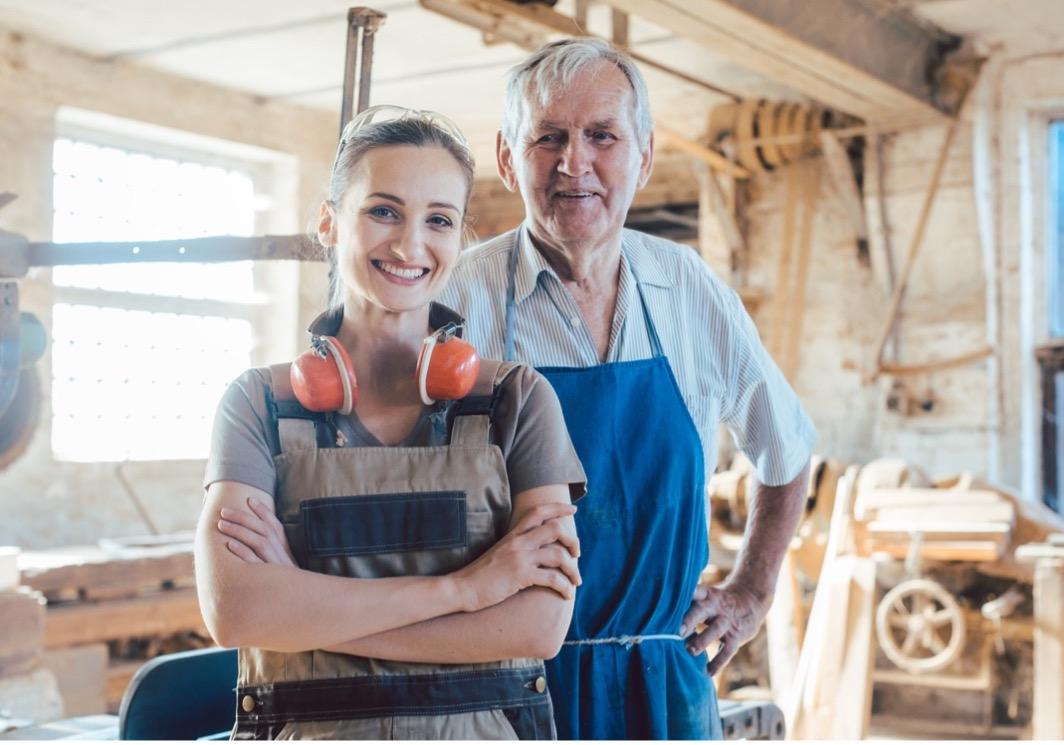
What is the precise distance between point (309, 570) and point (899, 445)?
6.36 metres

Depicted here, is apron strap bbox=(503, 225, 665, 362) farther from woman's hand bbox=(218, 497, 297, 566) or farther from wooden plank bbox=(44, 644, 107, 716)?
wooden plank bbox=(44, 644, 107, 716)

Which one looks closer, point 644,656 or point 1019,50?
point 644,656

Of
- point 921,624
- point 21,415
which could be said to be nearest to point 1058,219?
point 921,624

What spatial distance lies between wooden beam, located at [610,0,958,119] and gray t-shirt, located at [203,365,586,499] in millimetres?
3786

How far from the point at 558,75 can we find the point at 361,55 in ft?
1.38

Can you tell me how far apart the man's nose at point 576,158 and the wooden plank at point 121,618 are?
164 inches

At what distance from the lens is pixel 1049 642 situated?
5398 millimetres

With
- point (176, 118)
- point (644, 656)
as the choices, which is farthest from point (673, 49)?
point (644, 656)

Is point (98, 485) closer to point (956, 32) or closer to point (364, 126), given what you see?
point (956, 32)

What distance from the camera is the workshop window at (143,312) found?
7574 mm

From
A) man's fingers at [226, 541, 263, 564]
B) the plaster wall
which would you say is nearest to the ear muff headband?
man's fingers at [226, 541, 263, 564]

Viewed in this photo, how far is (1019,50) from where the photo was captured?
6930 mm

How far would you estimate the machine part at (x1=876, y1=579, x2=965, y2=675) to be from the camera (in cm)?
592

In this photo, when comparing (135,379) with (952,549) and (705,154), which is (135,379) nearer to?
(705,154)
